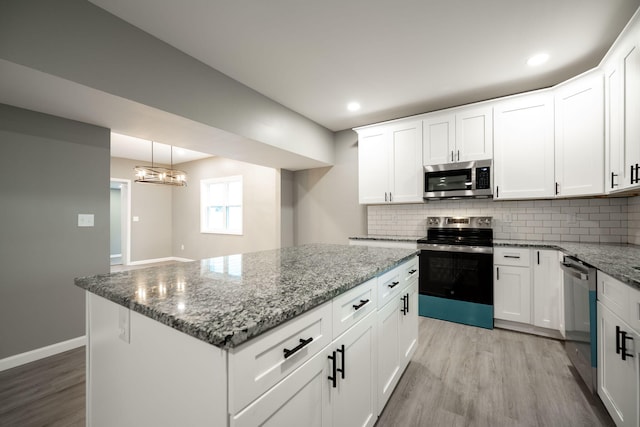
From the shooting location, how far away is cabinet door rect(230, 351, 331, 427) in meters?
0.73

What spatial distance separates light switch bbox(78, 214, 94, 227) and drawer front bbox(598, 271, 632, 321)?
13.7 ft

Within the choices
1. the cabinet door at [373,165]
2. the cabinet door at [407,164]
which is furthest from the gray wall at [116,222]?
the cabinet door at [407,164]

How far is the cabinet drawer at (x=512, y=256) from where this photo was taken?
9.09ft

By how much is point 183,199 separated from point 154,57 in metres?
5.54

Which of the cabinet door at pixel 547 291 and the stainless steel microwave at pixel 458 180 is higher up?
the stainless steel microwave at pixel 458 180

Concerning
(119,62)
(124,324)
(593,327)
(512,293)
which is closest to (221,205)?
(119,62)

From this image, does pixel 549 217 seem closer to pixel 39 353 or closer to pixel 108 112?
pixel 108 112

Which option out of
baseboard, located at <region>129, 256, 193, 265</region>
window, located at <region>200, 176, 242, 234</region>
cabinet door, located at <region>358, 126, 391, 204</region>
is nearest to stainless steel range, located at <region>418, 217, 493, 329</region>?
cabinet door, located at <region>358, 126, 391, 204</region>

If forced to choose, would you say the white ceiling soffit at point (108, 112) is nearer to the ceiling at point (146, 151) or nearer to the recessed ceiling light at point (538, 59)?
the ceiling at point (146, 151)

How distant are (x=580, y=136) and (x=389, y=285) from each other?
8.31 feet

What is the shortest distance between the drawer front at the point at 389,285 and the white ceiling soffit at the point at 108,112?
212 centimetres

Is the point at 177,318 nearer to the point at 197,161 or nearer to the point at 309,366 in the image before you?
the point at 309,366

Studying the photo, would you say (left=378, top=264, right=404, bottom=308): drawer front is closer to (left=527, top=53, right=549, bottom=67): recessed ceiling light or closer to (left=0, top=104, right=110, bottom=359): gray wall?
(left=527, top=53, right=549, bottom=67): recessed ceiling light

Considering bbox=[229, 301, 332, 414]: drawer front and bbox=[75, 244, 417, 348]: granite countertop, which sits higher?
bbox=[75, 244, 417, 348]: granite countertop
